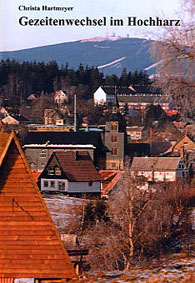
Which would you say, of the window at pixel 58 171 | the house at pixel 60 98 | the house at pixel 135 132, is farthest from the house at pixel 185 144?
the house at pixel 60 98

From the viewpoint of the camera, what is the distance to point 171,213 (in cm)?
1830

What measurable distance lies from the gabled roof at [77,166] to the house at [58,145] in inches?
379

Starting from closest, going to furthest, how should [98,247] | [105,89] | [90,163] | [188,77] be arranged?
[188,77]
[98,247]
[90,163]
[105,89]

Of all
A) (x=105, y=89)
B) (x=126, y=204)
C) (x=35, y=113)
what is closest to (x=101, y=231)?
(x=126, y=204)

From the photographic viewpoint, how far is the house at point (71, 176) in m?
33.1

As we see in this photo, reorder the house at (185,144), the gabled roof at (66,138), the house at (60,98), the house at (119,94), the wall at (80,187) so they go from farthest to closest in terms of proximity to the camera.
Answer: the house at (119,94) → the house at (60,98) → the house at (185,144) → the gabled roof at (66,138) → the wall at (80,187)

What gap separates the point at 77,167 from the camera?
116ft

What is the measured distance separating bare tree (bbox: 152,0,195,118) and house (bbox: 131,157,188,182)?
3119cm

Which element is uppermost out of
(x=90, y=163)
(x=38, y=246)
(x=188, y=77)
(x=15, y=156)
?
(x=188, y=77)

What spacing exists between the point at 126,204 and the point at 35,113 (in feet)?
213

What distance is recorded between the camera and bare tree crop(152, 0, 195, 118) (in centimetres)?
728

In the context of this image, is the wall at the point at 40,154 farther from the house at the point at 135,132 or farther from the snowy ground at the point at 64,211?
the house at the point at 135,132

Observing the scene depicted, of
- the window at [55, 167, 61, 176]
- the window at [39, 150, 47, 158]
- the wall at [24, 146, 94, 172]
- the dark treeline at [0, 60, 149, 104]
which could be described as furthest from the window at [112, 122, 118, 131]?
the dark treeline at [0, 60, 149, 104]

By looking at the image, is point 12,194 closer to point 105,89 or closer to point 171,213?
point 171,213
